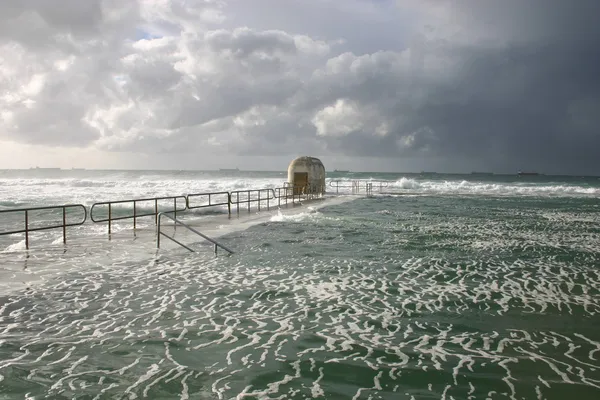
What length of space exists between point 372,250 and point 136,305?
6.68m

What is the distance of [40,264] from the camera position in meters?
8.99

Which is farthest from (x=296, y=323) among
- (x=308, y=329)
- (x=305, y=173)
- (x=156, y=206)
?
(x=305, y=173)

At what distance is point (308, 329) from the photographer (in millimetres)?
5480

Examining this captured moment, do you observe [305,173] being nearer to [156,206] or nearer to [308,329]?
[156,206]

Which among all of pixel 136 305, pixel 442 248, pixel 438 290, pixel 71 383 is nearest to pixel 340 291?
pixel 438 290

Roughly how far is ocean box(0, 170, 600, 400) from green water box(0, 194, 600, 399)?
2 cm

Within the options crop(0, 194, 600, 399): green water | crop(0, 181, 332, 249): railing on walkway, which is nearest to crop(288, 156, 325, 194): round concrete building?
crop(0, 181, 332, 249): railing on walkway

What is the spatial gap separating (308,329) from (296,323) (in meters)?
0.28

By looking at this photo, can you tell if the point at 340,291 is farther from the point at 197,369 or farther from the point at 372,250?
the point at 372,250

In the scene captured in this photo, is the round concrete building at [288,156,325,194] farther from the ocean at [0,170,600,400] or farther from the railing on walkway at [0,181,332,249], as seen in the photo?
the ocean at [0,170,600,400]

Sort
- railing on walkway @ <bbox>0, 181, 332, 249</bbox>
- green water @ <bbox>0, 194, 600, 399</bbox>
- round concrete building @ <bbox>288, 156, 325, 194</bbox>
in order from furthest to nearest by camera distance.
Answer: round concrete building @ <bbox>288, 156, 325, 194</bbox> → railing on walkway @ <bbox>0, 181, 332, 249</bbox> → green water @ <bbox>0, 194, 600, 399</bbox>

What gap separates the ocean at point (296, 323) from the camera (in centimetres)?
400

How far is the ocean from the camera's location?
13.1ft

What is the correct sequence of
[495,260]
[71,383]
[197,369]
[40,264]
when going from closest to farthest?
[71,383], [197,369], [40,264], [495,260]
